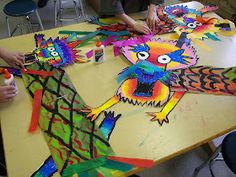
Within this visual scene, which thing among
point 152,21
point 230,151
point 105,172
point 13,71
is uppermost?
point 152,21

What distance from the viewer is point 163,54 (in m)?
1.36

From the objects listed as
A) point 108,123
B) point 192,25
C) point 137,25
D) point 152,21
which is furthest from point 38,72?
point 192,25

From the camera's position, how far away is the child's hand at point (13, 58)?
1.22 metres

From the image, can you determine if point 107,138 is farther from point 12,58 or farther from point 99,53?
point 12,58

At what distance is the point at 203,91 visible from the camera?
3.81 feet

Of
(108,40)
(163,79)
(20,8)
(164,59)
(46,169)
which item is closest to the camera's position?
(46,169)

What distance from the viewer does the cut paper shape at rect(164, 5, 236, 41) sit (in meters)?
1.55

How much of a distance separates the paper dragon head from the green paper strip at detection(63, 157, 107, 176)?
605 mm

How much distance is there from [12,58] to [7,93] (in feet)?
0.83

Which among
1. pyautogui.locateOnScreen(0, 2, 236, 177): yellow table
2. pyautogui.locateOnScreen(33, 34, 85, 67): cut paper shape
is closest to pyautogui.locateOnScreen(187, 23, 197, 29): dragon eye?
pyautogui.locateOnScreen(0, 2, 236, 177): yellow table

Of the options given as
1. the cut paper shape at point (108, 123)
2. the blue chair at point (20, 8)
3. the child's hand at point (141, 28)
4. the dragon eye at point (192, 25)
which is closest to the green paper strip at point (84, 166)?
the cut paper shape at point (108, 123)

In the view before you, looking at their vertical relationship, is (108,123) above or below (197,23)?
below

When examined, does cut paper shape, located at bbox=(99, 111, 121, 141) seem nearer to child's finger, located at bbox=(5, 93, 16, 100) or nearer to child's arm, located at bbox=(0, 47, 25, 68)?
child's finger, located at bbox=(5, 93, 16, 100)

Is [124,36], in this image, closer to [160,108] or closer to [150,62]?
[150,62]
